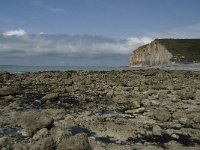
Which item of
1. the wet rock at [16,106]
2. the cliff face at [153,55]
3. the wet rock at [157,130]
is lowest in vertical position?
the wet rock at [157,130]

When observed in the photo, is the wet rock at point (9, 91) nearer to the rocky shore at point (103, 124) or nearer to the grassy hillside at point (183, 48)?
the rocky shore at point (103, 124)

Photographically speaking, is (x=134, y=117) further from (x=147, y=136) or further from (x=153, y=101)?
(x=153, y=101)

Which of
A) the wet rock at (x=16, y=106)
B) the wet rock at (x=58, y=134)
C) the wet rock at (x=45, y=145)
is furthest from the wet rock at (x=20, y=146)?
the wet rock at (x=16, y=106)

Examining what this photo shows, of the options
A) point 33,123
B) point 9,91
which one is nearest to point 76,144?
point 33,123

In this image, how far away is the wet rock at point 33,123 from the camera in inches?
575

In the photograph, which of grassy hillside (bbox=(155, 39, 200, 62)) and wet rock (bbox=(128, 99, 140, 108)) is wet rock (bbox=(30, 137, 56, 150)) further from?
grassy hillside (bbox=(155, 39, 200, 62))

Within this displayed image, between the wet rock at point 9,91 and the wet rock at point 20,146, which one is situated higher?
the wet rock at point 9,91

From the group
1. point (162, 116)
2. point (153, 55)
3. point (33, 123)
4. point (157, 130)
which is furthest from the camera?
point (153, 55)

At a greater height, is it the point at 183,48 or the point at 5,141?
the point at 183,48

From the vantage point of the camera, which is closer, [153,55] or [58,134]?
[58,134]

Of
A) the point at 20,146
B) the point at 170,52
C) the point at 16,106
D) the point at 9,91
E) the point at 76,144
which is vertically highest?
the point at 170,52

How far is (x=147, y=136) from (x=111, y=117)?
3488 mm

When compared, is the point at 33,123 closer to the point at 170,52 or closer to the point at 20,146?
the point at 20,146

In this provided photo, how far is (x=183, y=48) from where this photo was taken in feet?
431
